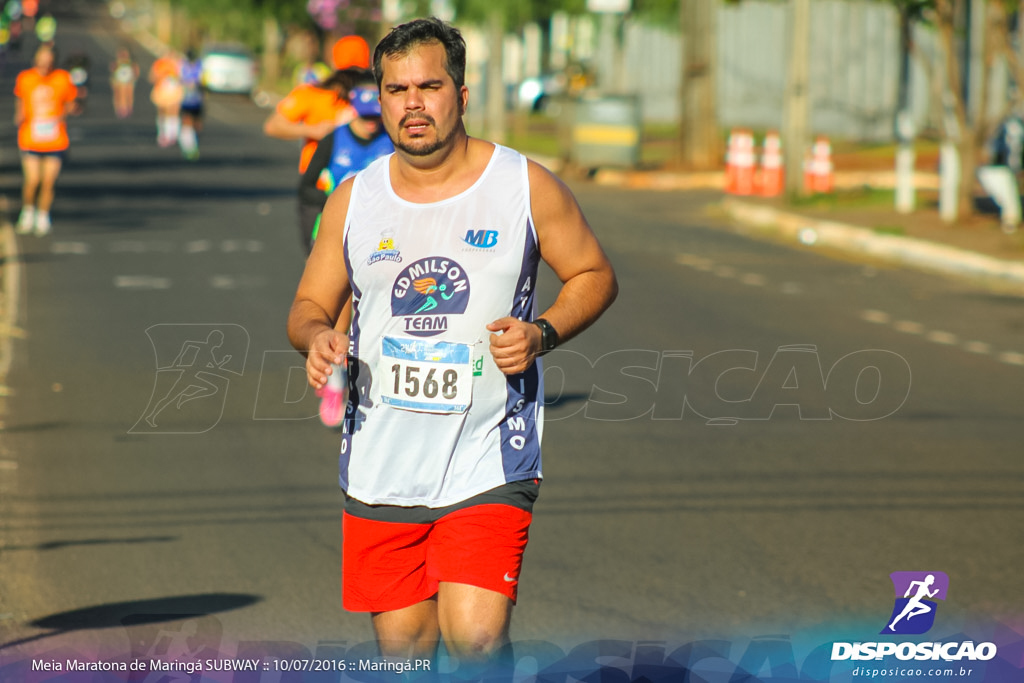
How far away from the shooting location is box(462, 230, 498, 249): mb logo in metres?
4.21

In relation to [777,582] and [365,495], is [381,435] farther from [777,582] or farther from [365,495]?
[777,582]

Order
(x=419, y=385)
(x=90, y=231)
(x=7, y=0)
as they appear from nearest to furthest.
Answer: (x=419, y=385)
(x=90, y=231)
(x=7, y=0)

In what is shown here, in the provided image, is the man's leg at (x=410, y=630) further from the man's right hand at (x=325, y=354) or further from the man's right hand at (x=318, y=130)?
the man's right hand at (x=318, y=130)

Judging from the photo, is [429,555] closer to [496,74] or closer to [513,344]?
[513,344]

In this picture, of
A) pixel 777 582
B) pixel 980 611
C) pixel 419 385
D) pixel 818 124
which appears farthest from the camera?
pixel 818 124

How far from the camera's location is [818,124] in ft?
147

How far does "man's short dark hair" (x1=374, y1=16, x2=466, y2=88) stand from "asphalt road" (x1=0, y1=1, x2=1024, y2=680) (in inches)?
88.3

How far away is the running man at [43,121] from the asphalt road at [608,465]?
259cm

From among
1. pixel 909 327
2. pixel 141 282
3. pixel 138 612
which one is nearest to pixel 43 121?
pixel 141 282

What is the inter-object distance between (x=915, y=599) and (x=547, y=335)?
2.75 meters

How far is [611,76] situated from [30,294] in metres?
47.3

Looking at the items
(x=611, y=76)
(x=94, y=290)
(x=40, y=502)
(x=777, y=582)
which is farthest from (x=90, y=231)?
(x=611, y=76)

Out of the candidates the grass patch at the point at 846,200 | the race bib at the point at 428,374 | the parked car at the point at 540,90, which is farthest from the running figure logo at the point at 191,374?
the parked car at the point at 540,90

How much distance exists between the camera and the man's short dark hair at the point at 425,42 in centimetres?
425
